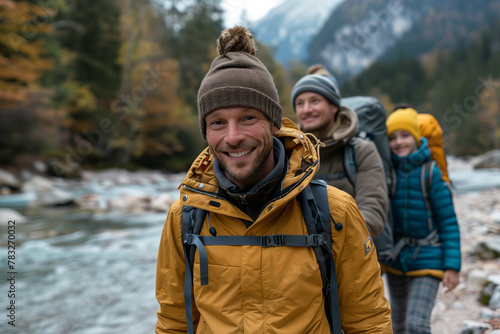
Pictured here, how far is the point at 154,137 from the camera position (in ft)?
94.2

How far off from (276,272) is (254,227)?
187mm

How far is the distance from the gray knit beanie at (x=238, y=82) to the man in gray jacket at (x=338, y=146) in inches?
30.9

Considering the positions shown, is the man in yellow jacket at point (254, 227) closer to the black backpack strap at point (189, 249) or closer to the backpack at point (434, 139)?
the black backpack strap at point (189, 249)

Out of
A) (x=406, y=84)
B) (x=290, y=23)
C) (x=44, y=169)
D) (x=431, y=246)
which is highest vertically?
(x=290, y=23)

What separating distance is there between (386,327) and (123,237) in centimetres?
960

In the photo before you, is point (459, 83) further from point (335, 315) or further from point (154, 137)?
point (335, 315)

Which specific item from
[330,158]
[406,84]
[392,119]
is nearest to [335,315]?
[330,158]

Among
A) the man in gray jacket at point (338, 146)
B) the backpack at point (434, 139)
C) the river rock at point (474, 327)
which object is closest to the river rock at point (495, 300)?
the river rock at point (474, 327)

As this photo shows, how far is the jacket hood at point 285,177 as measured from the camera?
144 cm

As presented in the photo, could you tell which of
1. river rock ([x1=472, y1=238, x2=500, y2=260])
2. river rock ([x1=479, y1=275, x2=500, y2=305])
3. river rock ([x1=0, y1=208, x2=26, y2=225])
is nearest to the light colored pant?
river rock ([x1=479, y1=275, x2=500, y2=305])

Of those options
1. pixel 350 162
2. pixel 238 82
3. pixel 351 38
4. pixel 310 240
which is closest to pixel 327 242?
pixel 310 240

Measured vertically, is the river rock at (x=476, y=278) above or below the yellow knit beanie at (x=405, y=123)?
below

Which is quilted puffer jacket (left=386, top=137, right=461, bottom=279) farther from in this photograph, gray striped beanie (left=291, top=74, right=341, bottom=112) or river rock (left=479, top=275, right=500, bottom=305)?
river rock (left=479, top=275, right=500, bottom=305)

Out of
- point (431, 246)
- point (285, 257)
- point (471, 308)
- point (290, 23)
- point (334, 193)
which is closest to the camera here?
point (285, 257)
